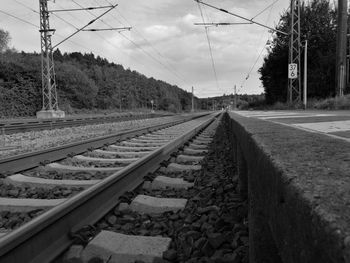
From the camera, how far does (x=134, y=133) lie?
13.2 metres

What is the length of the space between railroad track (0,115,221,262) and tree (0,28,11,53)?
188ft

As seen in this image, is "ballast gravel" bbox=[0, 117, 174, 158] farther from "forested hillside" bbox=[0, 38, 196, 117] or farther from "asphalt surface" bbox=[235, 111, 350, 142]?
"forested hillside" bbox=[0, 38, 196, 117]

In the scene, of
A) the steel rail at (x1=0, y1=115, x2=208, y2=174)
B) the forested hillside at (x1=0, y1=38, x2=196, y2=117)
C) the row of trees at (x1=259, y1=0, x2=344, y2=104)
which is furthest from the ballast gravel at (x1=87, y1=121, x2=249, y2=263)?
the forested hillside at (x1=0, y1=38, x2=196, y2=117)

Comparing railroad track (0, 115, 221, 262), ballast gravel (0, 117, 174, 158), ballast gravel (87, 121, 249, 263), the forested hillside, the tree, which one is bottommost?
ballast gravel (87, 121, 249, 263)

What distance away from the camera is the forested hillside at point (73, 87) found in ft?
158

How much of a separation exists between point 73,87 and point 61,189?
6632 centimetres

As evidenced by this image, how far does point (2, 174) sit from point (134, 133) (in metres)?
7.56

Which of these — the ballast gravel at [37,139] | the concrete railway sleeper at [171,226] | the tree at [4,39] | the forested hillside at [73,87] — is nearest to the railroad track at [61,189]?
the concrete railway sleeper at [171,226]

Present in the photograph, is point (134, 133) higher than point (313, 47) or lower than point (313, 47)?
lower

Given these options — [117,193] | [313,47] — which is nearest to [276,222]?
[117,193]

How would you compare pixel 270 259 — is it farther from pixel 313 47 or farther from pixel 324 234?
pixel 313 47

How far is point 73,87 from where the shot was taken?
6862cm

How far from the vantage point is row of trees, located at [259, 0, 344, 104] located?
3491cm

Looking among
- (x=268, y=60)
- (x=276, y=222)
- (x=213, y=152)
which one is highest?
(x=268, y=60)
